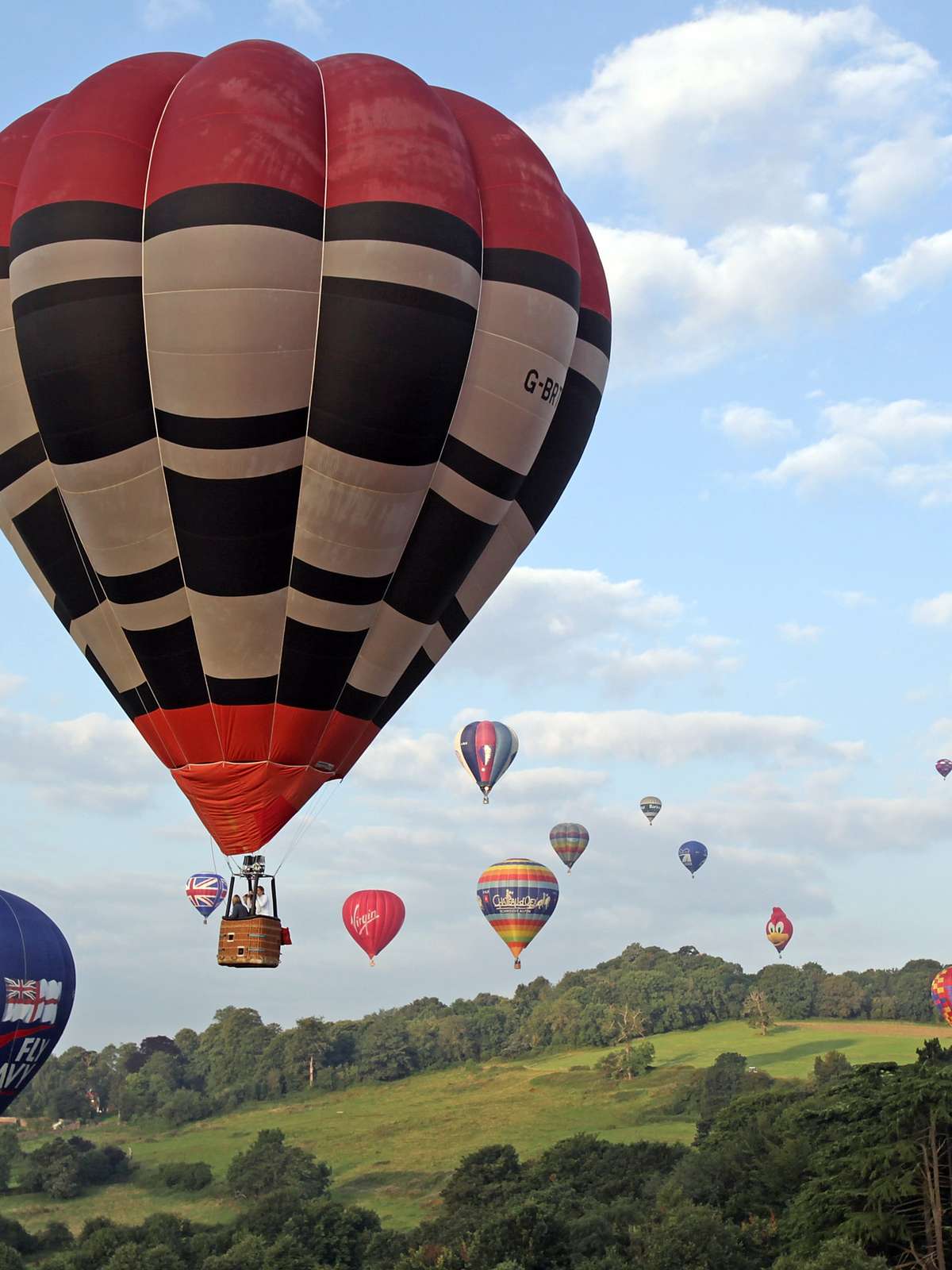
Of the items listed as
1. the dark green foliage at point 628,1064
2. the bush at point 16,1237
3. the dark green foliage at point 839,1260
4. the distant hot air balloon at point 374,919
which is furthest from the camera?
the dark green foliage at point 628,1064

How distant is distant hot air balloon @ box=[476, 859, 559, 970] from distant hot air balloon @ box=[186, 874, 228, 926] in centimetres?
2149

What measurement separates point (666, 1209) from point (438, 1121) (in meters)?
56.3

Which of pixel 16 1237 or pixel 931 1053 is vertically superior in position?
pixel 931 1053

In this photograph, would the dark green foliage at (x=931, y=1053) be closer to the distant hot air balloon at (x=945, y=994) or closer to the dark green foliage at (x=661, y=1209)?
the dark green foliage at (x=661, y=1209)

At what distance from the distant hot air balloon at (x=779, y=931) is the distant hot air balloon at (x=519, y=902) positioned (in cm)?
5481

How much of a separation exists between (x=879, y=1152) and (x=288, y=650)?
1836 cm

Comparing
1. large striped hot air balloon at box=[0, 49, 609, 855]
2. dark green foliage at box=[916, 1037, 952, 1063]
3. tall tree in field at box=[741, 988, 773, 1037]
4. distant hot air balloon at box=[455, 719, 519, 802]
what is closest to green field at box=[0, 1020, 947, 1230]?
tall tree in field at box=[741, 988, 773, 1037]

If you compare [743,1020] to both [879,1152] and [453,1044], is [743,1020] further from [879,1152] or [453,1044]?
[879,1152]

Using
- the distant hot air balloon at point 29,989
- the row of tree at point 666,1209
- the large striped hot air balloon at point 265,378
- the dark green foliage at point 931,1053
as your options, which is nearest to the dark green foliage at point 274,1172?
the row of tree at point 666,1209

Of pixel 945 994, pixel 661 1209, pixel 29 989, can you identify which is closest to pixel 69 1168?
pixel 29 989

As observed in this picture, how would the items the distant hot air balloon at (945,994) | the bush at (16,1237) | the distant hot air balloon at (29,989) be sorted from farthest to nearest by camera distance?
the distant hot air balloon at (945,994)
the bush at (16,1237)
the distant hot air balloon at (29,989)

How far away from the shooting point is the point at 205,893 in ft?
300

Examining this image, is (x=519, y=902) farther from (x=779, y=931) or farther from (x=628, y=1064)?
(x=779, y=931)

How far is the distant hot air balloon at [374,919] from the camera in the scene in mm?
71625
